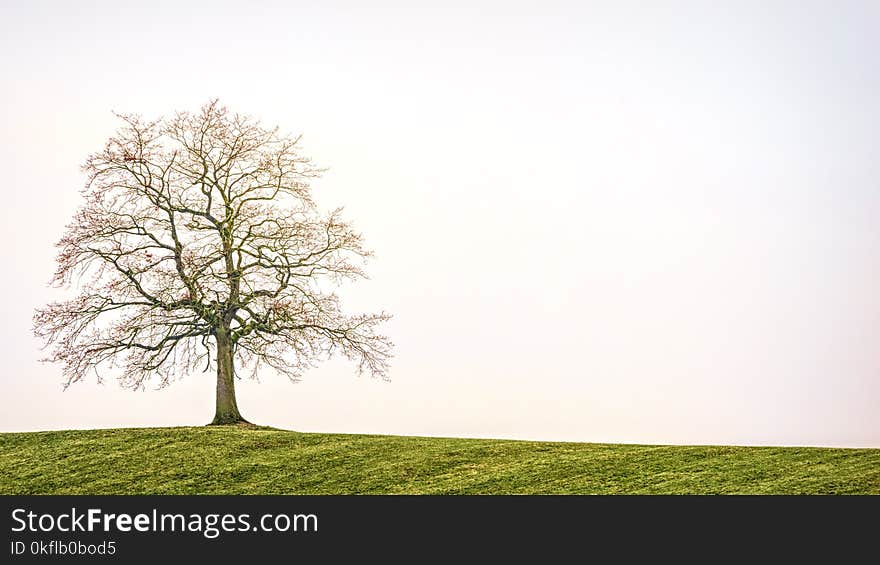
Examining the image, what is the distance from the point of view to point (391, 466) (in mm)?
16125

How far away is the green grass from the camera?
47.6ft

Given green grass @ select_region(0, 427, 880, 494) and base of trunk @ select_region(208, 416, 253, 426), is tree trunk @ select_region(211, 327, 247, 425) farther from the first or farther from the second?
green grass @ select_region(0, 427, 880, 494)

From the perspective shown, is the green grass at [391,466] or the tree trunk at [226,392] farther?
the tree trunk at [226,392]

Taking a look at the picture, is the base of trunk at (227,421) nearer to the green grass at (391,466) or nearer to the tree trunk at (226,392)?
the tree trunk at (226,392)

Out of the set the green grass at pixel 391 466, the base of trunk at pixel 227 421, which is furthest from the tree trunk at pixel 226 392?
the green grass at pixel 391 466

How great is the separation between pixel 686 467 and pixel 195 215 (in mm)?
9752

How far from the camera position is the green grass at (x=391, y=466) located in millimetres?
14500

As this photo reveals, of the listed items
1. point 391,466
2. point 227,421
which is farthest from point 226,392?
point 391,466

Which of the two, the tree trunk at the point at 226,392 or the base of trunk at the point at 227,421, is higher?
the tree trunk at the point at 226,392

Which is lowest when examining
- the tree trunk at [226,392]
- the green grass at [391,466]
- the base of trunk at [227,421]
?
the green grass at [391,466]

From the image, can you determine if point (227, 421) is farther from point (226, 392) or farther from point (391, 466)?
point (391, 466)

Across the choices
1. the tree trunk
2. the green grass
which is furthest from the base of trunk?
the green grass
